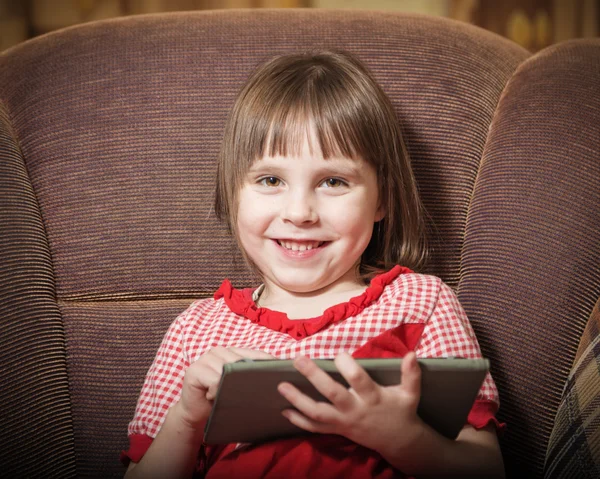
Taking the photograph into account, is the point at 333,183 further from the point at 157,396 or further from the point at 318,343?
the point at 157,396

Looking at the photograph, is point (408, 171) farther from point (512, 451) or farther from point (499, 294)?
point (512, 451)

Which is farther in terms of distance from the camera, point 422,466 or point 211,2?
point 211,2

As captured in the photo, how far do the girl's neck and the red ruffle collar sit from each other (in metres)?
0.03

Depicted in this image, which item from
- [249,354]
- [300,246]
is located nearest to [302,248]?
[300,246]

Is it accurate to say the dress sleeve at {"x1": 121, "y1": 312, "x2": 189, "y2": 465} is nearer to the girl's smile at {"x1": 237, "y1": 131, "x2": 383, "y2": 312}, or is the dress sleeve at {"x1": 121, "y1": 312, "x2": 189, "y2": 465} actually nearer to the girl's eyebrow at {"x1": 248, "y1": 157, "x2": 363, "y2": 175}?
the girl's smile at {"x1": 237, "y1": 131, "x2": 383, "y2": 312}

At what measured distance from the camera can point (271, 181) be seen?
1.00 m

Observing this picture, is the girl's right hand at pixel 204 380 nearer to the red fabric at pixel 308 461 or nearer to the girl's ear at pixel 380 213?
the red fabric at pixel 308 461

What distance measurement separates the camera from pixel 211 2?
2.34 metres

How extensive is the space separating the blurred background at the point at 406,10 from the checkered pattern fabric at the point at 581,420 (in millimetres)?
1654

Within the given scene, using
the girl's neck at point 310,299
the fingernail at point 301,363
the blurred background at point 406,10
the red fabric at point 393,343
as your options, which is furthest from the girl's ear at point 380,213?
the blurred background at point 406,10

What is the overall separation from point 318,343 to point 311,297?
125mm

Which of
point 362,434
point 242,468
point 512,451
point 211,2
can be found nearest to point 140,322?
point 242,468

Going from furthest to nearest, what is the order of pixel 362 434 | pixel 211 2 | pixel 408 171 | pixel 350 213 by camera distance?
pixel 211 2 < pixel 408 171 < pixel 350 213 < pixel 362 434

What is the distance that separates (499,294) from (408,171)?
0.25 m
